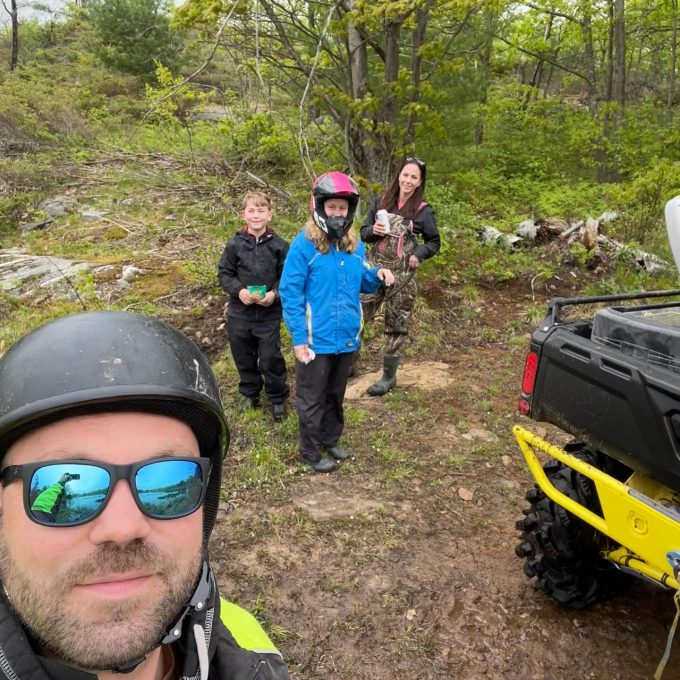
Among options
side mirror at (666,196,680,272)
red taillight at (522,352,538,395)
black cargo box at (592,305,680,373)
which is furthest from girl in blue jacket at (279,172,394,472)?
side mirror at (666,196,680,272)

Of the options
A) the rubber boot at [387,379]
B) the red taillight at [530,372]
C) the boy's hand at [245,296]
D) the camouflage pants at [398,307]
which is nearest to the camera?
the red taillight at [530,372]

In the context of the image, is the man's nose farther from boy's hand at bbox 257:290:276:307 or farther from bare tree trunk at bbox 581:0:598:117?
bare tree trunk at bbox 581:0:598:117

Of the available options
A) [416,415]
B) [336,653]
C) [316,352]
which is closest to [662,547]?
[336,653]

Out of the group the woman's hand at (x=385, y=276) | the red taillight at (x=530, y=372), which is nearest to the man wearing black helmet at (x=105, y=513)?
the red taillight at (x=530, y=372)

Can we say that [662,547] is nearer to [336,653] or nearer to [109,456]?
[336,653]

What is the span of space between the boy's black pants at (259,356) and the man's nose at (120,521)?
328 centimetres

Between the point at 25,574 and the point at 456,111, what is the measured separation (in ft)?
29.1

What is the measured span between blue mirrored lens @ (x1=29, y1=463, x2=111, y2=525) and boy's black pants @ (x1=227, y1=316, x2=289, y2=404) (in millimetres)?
3281

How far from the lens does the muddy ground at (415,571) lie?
2.67 m

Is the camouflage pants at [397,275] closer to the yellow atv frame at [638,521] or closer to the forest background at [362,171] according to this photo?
the forest background at [362,171]

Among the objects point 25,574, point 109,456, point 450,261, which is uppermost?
point 109,456

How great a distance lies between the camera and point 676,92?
507 inches

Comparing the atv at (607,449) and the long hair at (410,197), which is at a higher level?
the long hair at (410,197)

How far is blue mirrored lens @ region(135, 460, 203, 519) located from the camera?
3.83 feet
